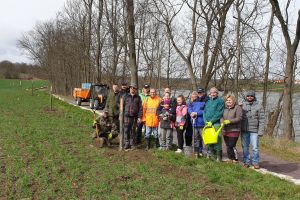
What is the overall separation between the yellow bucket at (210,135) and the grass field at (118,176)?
0.52 metres

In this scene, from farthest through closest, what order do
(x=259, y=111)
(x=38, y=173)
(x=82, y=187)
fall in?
1. (x=259, y=111)
2. (x=38, y=173)
3. (x=82, y=187)

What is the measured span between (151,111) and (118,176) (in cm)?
323

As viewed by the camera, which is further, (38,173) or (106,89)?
(106,89)

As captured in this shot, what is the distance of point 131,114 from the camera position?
10.5 m

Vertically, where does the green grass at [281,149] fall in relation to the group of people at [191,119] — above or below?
below

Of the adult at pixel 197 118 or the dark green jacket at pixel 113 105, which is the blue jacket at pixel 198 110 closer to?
the adult at pixel 197 118

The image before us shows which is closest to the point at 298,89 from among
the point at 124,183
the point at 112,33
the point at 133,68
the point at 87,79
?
the point at 133,68

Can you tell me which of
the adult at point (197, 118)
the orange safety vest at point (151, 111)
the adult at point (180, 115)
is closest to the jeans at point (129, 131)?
the orange safety vest at point (151, 111)

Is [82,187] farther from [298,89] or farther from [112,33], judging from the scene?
[112,33]

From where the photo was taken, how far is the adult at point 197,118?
30.8 feet

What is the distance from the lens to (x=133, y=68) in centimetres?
1539

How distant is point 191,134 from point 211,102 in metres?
1.42

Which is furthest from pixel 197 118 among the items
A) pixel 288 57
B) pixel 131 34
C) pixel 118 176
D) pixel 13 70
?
pixel 13 70

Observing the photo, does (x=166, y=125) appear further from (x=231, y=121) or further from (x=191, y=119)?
(x=231, y=121)
